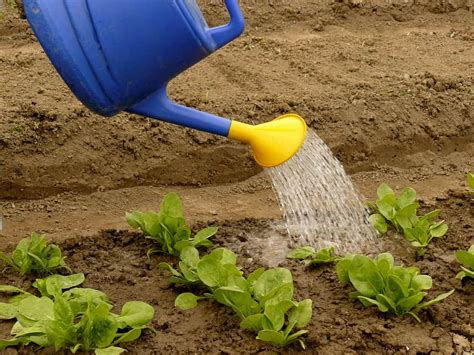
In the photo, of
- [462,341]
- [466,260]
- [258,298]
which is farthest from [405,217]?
[258,298]

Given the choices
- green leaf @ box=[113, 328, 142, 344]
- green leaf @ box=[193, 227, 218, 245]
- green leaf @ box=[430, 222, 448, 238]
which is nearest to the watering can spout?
green leaf @ box=[193, 227, 218, 245]

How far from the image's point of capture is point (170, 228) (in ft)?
8.71

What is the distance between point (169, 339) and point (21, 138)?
3.99 ft

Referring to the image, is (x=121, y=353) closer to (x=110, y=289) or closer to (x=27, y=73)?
(x=110, y=289)

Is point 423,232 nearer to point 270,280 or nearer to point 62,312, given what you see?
point 270,280

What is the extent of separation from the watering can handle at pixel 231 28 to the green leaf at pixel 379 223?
1.01m

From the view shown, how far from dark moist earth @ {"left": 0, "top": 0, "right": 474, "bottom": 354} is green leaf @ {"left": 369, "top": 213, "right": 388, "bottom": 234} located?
0.13 feet

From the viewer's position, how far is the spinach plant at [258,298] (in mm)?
2199

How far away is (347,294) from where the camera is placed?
2.48 meters

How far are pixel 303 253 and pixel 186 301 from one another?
0.46 metres

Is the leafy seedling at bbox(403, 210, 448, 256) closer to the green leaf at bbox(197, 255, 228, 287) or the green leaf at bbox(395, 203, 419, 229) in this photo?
the green leaf at bbox(395, 203, 419, 229)

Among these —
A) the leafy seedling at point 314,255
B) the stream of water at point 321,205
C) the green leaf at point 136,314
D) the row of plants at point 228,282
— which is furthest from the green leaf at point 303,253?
the green leaf at point 136,314

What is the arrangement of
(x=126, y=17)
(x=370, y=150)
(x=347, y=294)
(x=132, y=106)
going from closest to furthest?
(x=126, y=17), (x=132, y=106), (x=347, y=294), (x=370, y=150)

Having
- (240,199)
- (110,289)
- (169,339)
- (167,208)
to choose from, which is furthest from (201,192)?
(169,339)
